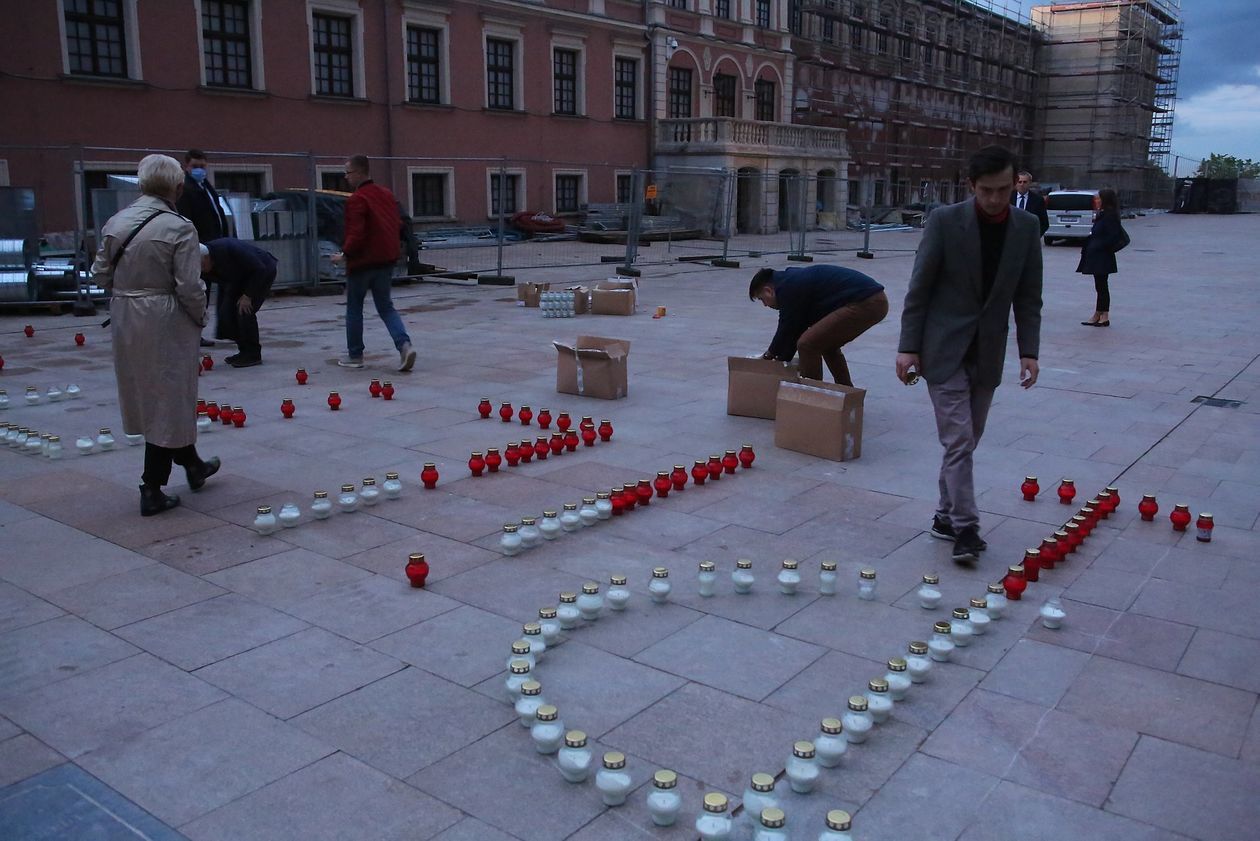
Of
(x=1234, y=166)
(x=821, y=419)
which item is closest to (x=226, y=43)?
(x=821, y=419)

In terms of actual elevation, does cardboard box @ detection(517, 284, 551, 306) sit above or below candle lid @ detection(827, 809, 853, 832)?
above

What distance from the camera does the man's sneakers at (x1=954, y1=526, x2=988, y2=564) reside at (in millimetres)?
5199

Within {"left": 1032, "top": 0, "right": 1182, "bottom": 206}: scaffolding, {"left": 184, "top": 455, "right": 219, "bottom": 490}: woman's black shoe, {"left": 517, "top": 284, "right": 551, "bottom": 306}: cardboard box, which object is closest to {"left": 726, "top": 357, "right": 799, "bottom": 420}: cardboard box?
{"left": 184, "top": 455, "right": 219, "bottom": 490}: woman's black shoe

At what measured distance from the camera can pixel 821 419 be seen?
715 centimetres

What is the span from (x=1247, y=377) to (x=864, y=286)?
17.2 feet

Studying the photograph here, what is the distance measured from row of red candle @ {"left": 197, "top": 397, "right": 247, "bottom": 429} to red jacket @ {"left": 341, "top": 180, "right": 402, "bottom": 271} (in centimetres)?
217

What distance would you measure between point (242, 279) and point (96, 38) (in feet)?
56.3

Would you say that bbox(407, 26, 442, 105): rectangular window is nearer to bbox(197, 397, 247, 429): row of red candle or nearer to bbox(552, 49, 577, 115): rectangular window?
bbox(552, 49, 577, 115): rectangular window

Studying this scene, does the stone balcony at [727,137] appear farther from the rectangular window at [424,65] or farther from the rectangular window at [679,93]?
the rectangular window at [424,65]

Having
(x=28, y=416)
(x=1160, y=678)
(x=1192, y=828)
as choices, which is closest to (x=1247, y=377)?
(x=1160, y=678)

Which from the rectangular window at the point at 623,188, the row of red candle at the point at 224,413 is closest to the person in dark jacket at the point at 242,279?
the row of red candle at the point at 224,413

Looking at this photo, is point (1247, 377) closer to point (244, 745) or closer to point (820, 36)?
point (244, 745)

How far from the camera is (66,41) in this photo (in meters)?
22.8

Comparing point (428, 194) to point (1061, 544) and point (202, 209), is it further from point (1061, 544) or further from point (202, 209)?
point (1061, 544)
